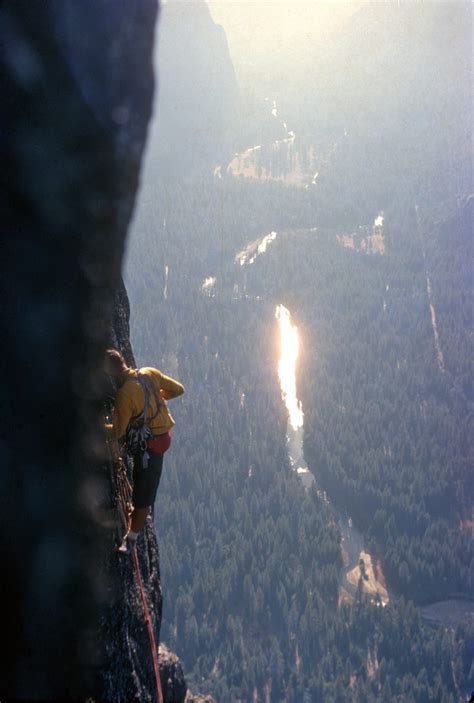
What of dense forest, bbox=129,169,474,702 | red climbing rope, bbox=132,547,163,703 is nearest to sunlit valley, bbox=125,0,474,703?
dense forest, bbox=129,169,474,702

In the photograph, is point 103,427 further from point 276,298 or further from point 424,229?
point 424,229

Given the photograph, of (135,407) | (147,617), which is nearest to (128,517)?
(147,617)

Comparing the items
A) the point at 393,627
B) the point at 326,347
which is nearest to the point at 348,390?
the point at 326,347

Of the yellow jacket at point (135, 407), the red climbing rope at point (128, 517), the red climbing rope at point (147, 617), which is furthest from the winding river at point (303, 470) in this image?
the yellow jacket at point (135, 407)

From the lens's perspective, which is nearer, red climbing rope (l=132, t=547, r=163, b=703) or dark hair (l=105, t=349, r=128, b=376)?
dark hair (l=105, t=349, r=128, b=376)

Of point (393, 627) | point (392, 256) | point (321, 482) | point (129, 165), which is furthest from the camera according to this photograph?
point (392, 256)

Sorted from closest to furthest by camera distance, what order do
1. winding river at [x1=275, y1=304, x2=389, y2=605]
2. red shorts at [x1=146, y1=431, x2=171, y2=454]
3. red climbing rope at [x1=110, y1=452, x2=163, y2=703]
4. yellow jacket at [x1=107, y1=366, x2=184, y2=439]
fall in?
yellow jacket at [x1=107, y1=366, x2=184, y2=439] → red shorts at [x1=146, y1=431, x2=171, y2=454] → red climbing rope at [x1=110, y1=452, x2=163, y2=703] → winding river at [x1=275, y1=304, x2=389, y2=605]

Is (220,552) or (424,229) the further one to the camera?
(424,229)

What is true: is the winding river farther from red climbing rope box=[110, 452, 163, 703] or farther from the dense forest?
red climbing rope box=[110, 452, 163, 703]
